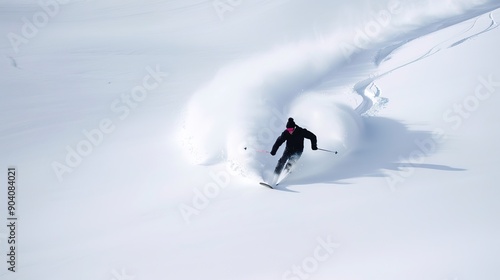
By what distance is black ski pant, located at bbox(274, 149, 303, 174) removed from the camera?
655cm

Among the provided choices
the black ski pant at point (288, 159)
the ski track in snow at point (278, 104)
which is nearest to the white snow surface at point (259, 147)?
the ski track in snow at point (278, 104)

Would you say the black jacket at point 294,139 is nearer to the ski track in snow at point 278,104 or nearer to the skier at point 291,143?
the skier at point 291,143

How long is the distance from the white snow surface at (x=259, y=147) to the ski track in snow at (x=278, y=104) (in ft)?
0.16

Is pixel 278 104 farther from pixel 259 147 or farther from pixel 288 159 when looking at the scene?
pixel 288 159

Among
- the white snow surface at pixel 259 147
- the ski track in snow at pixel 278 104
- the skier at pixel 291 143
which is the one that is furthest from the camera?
the ski track in snow at pixel 278 104

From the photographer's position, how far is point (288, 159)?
21.9 feet

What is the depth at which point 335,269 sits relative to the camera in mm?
4414

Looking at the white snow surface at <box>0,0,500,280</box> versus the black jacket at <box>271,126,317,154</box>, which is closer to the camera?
the white snow surface at <box>0,0,500,280</box>

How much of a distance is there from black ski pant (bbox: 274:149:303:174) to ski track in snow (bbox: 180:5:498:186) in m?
0.28

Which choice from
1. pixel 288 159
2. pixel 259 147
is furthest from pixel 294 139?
pixel 259 147

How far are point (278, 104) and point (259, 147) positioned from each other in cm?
190

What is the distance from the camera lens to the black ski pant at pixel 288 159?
655cm

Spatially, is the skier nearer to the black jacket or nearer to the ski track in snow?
the black jacket

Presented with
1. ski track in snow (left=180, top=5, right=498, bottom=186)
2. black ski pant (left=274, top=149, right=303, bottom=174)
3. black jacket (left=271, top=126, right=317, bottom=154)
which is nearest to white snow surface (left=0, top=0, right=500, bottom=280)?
ski track in snow (left=180, top=5, right=498, bottom=186)
